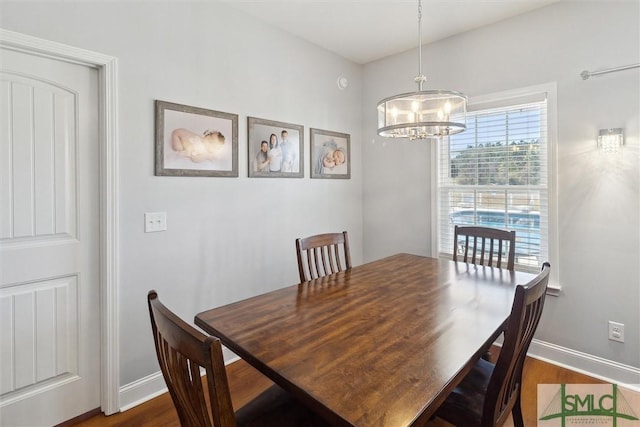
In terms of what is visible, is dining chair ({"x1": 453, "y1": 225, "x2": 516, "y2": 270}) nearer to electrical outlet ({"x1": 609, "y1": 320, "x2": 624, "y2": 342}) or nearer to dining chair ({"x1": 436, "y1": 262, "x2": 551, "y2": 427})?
electrical outlet ({"x1": 609, "y1": 320, "x2": 624, "y2": 342})

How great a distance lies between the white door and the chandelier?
5.63 feet

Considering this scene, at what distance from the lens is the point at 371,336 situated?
1.30 meters

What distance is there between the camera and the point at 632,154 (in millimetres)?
2193

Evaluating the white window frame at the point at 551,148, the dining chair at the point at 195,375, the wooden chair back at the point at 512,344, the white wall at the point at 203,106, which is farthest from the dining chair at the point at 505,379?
the white wall at the point at 203,106

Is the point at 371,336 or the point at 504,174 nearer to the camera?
the point at 371,336

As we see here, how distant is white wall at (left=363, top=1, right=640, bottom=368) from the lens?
222 centimetres

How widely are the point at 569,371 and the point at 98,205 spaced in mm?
3406

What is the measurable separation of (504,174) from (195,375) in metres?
2.84

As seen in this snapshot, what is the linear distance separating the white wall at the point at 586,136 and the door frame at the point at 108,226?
2731 mm

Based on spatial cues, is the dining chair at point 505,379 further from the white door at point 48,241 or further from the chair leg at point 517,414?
the white door at point 48,241

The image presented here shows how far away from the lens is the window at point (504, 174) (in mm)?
2641

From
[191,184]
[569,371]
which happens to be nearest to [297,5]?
[191,184]

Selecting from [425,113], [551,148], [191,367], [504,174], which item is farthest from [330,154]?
[191,367]

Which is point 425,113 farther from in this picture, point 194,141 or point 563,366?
point 563,366
